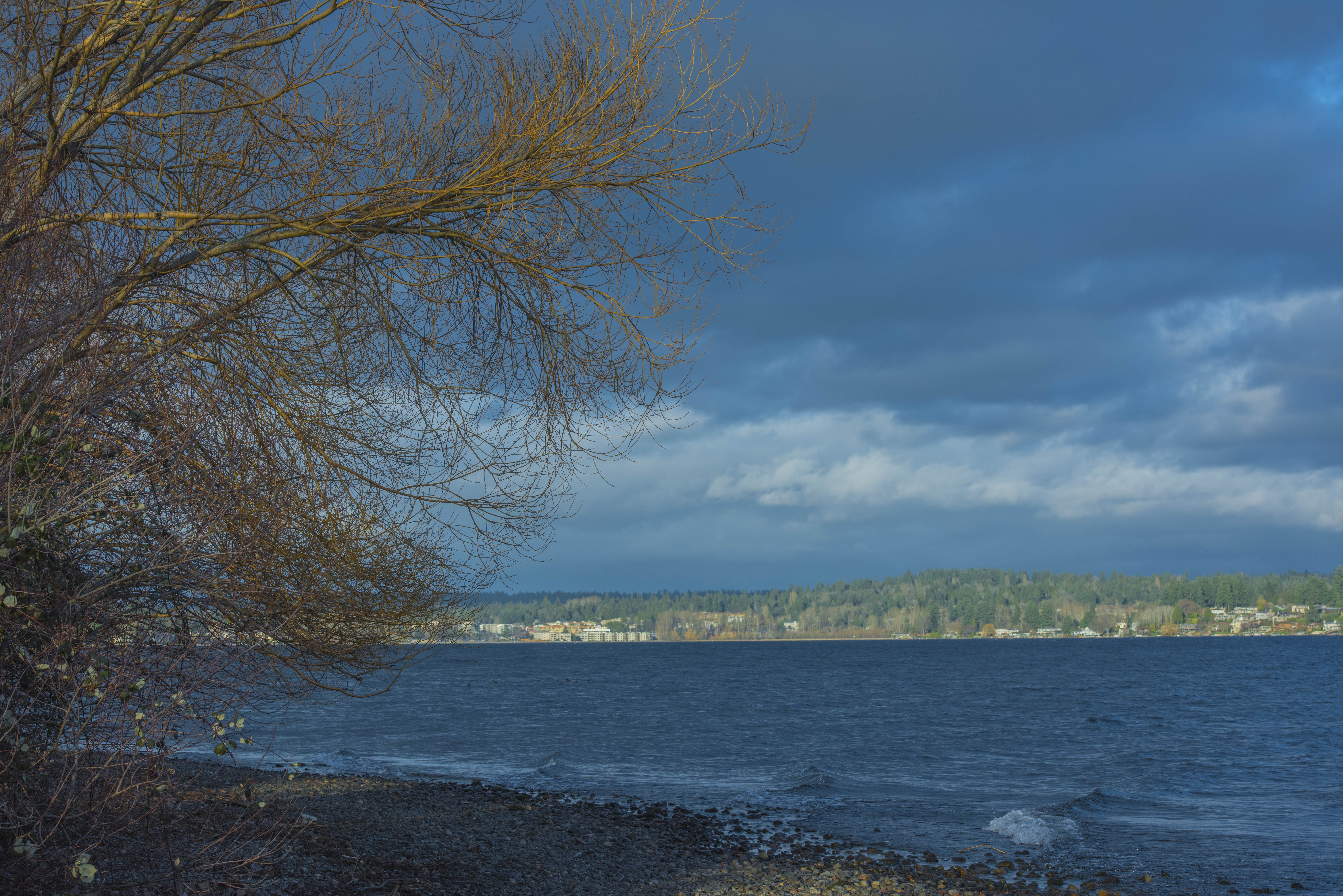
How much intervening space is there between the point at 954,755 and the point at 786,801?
13.6 m

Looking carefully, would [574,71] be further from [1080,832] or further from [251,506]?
[1080,832]

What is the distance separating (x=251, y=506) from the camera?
5.80 m

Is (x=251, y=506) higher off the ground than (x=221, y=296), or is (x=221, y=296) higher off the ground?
(x=221, y=296)

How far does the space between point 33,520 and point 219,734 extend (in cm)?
170

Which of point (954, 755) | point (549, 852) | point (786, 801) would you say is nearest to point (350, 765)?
point (786, 801)

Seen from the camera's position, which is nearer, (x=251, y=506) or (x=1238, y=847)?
(x=251, y=506)

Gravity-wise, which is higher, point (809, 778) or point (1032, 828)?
point (1032, 828)

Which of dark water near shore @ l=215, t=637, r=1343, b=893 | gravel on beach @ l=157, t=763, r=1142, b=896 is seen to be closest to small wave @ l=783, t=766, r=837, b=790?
dark water near shore @ l=215, t=637, r=1343, b=893

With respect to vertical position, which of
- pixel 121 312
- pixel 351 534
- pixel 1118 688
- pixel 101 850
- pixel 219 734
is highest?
pixel 121 312

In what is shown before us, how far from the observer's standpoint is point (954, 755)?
113 ft

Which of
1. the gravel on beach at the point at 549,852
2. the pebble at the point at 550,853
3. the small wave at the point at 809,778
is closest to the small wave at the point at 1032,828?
the gravel on beach at the point at 549,852

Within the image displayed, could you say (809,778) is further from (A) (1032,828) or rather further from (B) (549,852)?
(B) (549,852)

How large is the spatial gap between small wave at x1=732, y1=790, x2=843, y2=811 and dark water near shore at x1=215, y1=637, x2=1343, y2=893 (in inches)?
5.1

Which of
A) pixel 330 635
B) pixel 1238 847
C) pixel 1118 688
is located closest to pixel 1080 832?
pixel 1238 847
